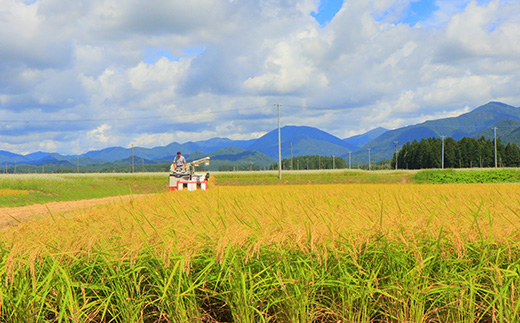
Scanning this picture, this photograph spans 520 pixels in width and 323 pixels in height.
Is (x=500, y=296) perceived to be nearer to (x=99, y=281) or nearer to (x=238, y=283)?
(x=238, y=283)

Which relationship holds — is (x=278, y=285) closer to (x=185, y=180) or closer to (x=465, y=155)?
(x=185, y=180)

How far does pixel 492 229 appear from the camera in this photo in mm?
2969

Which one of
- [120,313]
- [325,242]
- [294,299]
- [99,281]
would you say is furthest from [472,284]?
[99,281]

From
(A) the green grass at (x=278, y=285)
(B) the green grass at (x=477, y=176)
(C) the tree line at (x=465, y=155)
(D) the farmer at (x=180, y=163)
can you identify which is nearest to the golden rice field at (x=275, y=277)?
(A) the green grass at (x=278, y=285)

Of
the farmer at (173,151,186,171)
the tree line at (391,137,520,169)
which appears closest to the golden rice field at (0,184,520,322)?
the farmer at (173,151,186,171)

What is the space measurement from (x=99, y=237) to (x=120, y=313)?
2.78 feet

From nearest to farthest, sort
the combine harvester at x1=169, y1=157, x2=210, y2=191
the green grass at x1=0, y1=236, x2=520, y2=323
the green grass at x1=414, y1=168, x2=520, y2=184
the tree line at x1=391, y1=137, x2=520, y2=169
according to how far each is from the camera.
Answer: the green grass at x1=0, y1=236, x2=520, y2=323, the combine harvester at x1=169, y1=157, x2=210, y2=191, the green grass at x1=414, y1=168, x2=520, y2=184, the tree line at x1=391, y1=137, x2=520, y2=169

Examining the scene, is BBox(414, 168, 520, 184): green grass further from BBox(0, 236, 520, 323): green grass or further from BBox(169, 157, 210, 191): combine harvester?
BBox(0, 236, 520, 323): green grass

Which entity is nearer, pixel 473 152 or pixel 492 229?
pixel 492 229

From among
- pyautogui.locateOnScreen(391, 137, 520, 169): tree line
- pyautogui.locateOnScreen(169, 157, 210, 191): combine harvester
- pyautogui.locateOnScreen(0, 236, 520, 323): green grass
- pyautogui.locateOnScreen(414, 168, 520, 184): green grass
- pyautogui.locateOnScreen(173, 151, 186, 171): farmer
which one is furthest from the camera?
pyautogui.locateOnScreen(391, 137, 520, 169): tree line

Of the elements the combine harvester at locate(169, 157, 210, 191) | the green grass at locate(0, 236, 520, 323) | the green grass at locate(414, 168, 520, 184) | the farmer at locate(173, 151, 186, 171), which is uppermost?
the farmer at locate(173, 151, 186, 171)

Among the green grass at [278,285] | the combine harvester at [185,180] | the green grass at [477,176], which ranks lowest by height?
the green grass at [477,176]

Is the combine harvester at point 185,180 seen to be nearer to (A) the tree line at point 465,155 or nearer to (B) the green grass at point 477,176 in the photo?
(B) the green grass at point 477,176

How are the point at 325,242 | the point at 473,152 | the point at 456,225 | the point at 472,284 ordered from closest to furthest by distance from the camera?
the point at 472,284 → the point at 325,242 → the point at 456,225 → the point at 473,152
